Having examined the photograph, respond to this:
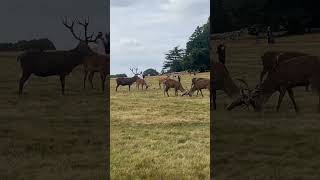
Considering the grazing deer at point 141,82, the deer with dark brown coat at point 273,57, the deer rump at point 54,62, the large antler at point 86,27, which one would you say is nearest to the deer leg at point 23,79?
the deer rump at point 54,62

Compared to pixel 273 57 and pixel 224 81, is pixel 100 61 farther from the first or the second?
pixel 273 57

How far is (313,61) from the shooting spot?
7.75 m

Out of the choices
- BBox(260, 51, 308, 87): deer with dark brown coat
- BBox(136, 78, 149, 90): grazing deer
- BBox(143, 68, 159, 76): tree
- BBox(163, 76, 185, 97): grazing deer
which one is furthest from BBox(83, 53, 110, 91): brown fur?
BBox(136, 78, 149, 90): grazing deer

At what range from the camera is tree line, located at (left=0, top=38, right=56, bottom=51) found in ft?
25.4

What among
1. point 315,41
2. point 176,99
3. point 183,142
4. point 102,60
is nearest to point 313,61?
point 315,41

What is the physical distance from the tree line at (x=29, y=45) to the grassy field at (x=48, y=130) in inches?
5.3

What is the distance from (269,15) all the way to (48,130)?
4.12m

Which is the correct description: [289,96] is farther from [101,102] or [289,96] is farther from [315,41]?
[101,102]

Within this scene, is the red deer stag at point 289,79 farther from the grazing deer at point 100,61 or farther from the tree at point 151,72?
the tree at point 151,72

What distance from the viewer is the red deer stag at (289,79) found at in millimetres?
7777

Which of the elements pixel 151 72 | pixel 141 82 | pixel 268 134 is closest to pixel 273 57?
pixel 268 134

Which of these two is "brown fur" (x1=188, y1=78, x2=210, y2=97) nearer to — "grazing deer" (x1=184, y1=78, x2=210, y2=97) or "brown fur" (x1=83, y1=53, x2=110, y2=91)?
"grazing deer" (x1=184, y1=78, x2=210, y2=97)

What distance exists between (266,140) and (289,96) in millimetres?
817

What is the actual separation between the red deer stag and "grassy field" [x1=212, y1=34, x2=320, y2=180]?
0.10 meters
